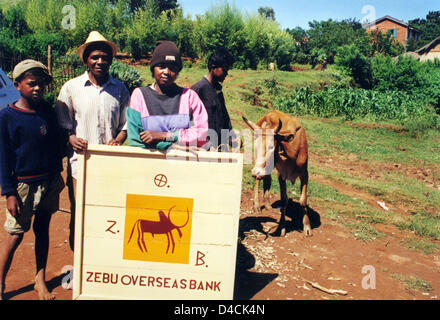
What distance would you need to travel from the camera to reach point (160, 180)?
120 inches

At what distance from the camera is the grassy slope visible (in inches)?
270

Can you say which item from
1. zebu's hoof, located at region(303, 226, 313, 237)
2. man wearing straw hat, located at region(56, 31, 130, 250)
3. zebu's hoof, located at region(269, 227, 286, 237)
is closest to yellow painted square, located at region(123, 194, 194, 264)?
man wearing straw hat, located at region(56, 31, 130, 250)

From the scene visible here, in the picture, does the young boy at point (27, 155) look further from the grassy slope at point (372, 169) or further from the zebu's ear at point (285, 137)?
the grassy slope at point (372, 169)

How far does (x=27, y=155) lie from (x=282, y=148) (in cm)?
369

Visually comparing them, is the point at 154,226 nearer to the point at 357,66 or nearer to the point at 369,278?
the point at 369,278

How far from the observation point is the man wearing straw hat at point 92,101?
356 centimetres

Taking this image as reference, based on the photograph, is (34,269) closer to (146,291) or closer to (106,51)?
(146,291)

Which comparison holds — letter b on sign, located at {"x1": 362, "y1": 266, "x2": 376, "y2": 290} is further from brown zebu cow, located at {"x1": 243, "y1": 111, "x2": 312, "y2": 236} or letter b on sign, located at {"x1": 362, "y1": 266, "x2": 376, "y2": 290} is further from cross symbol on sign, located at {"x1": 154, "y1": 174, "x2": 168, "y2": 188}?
cross symbol on sign, located at {"x1": 154, "y1": 174, "x2": 168, "y2": 188}

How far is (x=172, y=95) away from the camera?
3.28 metres

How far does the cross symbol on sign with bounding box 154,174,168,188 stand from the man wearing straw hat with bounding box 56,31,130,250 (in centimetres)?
69

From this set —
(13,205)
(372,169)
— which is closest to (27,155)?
(13,205)

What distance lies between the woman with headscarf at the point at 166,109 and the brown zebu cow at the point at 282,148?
2.09 meters

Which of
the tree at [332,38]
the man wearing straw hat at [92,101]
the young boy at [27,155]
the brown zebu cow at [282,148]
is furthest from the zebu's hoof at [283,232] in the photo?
the tree at [332,38]
